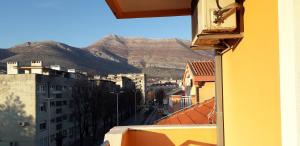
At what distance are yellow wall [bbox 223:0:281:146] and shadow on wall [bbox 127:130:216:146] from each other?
232cm

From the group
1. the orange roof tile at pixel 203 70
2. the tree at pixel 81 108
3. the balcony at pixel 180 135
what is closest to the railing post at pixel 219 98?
the balcony at pixel 180 135

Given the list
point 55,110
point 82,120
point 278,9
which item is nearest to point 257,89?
point 278,9

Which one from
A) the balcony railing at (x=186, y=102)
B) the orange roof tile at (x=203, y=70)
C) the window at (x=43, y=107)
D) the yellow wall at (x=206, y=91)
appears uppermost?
the orange roof tile at (x=203, y=70)

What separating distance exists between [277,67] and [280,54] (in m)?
0.13

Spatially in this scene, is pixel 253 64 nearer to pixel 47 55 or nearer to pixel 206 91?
pixel 206 91

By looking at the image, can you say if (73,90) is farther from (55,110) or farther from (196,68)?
(196,68)

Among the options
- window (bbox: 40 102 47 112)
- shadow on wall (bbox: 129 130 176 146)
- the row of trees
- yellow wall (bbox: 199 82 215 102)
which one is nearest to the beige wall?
window (bbox: 40 102 47 112)

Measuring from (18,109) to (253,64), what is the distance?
42.1 metres

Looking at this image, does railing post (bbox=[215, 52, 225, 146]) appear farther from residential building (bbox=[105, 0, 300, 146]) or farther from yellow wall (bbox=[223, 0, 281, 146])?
yellow wall (bbox=[223, 0, 281, 146])

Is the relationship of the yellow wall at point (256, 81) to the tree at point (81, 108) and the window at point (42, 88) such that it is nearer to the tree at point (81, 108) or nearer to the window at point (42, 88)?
the window at point (42, 88)

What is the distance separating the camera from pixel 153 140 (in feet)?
18.2

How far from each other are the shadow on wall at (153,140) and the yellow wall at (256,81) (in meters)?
2.32

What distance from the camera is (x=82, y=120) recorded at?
175 ft

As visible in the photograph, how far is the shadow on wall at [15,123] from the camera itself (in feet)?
136
